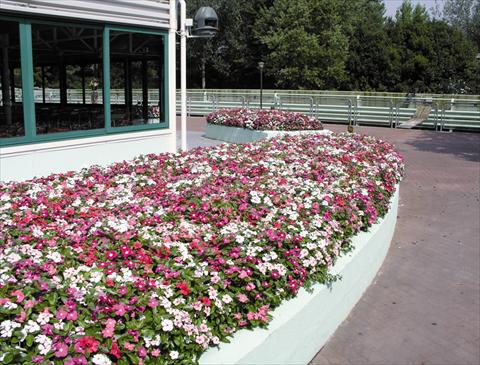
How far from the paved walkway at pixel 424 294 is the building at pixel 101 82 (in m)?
4.58

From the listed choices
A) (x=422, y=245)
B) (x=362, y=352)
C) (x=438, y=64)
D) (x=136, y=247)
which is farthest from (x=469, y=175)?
(x=438, y=64)

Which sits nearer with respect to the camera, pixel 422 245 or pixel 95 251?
pixel 95 251

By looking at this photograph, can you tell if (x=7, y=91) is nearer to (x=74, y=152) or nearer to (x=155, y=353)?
(x=74, y=152)

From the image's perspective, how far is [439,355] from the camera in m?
3.89

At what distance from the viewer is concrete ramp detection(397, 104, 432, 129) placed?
20781mm

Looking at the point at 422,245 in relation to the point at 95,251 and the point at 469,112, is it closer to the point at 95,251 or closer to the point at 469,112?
the point at 95,251

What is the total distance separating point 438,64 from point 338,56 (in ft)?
26.2

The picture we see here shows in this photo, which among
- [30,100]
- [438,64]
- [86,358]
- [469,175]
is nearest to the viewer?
[86,358]

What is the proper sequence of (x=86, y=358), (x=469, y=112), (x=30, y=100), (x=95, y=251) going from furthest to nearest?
(x=469, y=112) < (x=30, y=100) < (x=95, y=251) < (x=86, y=358)

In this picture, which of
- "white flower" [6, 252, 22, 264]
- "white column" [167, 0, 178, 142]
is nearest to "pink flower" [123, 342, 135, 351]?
"white flower" [6, 252, 22, 264]

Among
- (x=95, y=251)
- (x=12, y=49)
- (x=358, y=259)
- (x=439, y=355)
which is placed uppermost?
(x=12, y=49)

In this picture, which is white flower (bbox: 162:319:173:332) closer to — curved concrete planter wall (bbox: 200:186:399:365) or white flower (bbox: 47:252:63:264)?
curved concrete planter wall (bbox: 200:186:399:365)

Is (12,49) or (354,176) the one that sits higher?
(12,49)

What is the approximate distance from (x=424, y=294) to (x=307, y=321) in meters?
1.84
